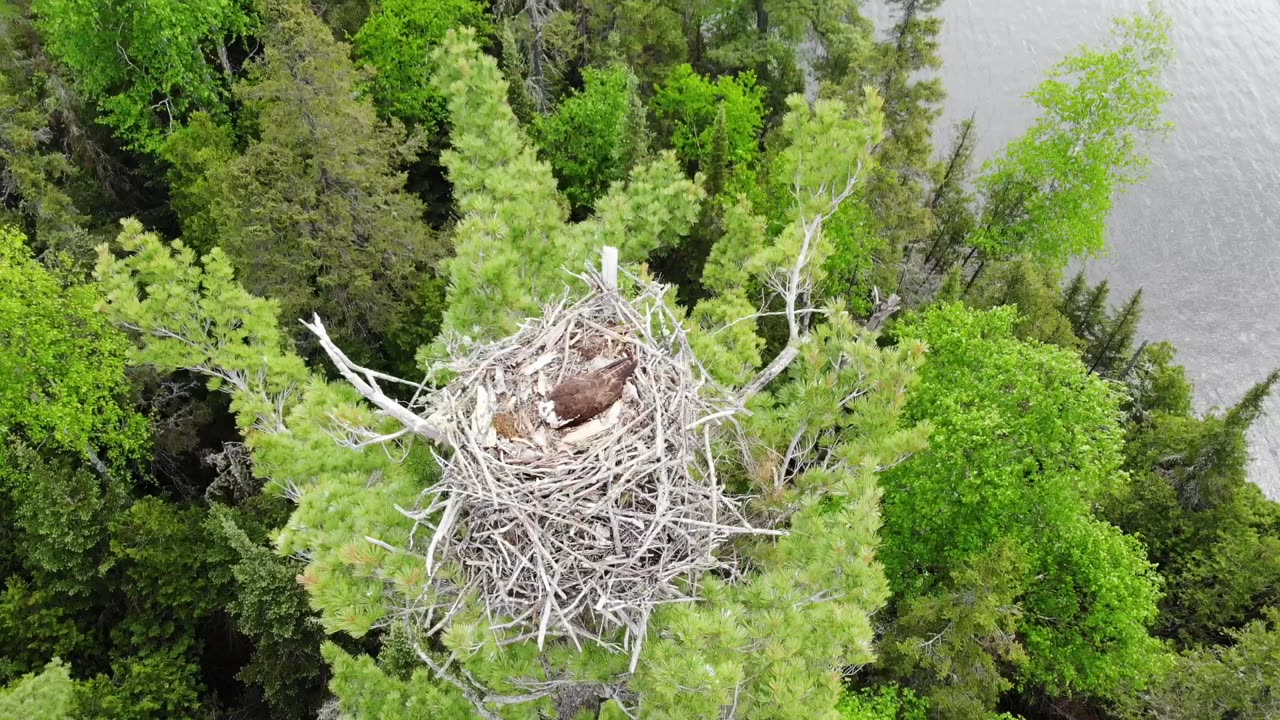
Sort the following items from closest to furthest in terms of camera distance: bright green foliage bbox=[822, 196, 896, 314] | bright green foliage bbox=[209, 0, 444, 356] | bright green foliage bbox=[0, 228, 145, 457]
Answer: bright green foliage bbox=[0, 228, 145, 457] → bright green foliage bbox=[209, 0, 444, 356] → bright green foliage bbox=[822, 196, 896, 314]

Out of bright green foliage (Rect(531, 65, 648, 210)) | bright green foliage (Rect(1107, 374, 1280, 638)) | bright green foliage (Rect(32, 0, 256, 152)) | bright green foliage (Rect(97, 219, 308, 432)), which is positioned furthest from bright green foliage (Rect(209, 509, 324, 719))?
bright green foliage (Rect(1107, 374, 1280, 638))

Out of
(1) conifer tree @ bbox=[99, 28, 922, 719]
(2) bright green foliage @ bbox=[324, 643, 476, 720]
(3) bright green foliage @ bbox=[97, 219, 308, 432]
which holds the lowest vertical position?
(2) bright green foliage @ bbox=[324, 643, 476, 720]

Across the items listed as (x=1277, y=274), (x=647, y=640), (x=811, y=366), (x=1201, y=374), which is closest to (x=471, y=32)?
(x=811, y=366)

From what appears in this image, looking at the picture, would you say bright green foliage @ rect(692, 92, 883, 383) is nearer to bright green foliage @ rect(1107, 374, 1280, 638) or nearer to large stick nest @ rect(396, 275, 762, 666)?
large stick nest @ rect(396, 275, 762, 666)

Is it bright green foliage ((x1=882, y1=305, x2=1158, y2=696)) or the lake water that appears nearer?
bright green foliage ((x1=882, y1=305, x2=1158, y2=696))

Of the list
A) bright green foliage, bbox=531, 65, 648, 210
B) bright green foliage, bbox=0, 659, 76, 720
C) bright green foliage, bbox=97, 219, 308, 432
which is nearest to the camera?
bright green foliage, bbox=97, 219, 308, 432

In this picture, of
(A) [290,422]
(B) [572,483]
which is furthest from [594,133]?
(B) [572,483]

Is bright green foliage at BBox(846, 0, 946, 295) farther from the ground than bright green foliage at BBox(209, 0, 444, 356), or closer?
farther from the ground
